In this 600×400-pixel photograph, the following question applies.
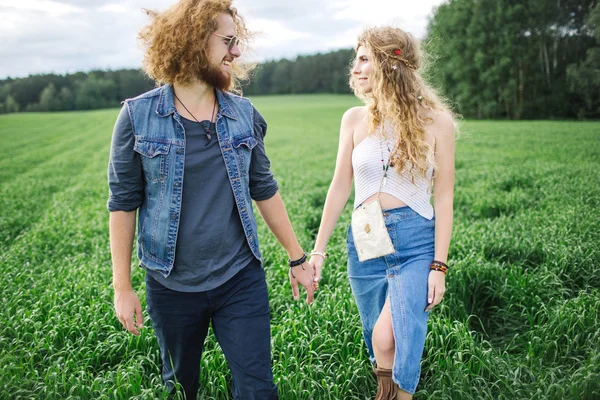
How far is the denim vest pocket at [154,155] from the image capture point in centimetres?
203

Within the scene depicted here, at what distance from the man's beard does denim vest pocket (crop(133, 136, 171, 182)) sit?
15.0 inches

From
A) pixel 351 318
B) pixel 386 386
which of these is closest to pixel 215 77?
pixel 386 386

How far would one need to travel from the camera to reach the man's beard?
2.13 metres

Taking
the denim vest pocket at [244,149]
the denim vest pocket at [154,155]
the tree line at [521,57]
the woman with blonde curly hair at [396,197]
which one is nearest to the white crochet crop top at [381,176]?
the woman with blonde curly hair at [396,197]

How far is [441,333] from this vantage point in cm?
342

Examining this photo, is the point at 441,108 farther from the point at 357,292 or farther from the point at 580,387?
the point at 580,387

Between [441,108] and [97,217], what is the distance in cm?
762

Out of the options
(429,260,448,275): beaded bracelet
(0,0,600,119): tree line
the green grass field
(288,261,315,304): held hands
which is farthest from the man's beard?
(0,0,600,119): tree line

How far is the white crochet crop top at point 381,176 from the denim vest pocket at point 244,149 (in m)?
0.73

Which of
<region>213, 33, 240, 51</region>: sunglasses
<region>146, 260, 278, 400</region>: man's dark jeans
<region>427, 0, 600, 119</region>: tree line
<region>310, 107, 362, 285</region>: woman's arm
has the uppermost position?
<region>427, 0, 600, 119</region>: tree line

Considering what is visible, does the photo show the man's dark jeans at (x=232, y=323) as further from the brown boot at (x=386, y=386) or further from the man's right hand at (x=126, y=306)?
the brown boot at (x=386, y=386)

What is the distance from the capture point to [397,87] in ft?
8.80

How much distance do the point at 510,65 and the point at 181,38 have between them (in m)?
41.8

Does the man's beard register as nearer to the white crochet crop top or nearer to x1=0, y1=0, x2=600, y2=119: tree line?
the white crochet crop top
